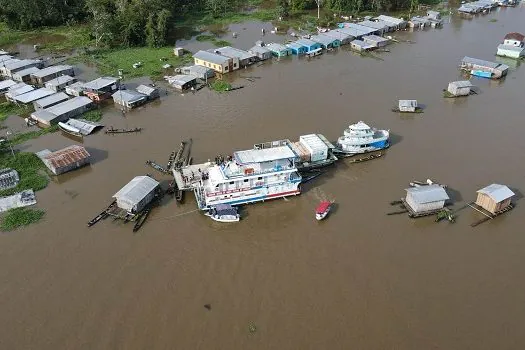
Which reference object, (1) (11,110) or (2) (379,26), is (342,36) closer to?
(2) (379,26)

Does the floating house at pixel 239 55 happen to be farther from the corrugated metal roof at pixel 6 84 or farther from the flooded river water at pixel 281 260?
Answer: the corrugated metal roof at pixel 6 84

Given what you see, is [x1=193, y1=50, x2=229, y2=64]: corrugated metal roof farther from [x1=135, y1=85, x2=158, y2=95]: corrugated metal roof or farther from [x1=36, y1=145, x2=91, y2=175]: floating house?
[x1=36, y1=145, x2=91, y2=175]: floating house

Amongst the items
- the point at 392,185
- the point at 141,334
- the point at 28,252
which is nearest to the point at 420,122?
the point at 392,185

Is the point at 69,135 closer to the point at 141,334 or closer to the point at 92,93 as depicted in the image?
the point at 92,93

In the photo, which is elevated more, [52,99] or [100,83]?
[100,83]

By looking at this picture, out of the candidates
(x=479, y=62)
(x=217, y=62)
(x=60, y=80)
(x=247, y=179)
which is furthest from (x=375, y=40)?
(x=60, y=80)

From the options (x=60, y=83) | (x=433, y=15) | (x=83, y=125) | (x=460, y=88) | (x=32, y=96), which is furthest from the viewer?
(x=433, y=15)

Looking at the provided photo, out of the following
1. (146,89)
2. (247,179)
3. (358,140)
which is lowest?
(247,179)

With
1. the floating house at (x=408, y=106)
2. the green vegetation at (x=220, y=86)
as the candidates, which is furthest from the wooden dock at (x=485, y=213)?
the green vegetation at (x=220, y=86)
